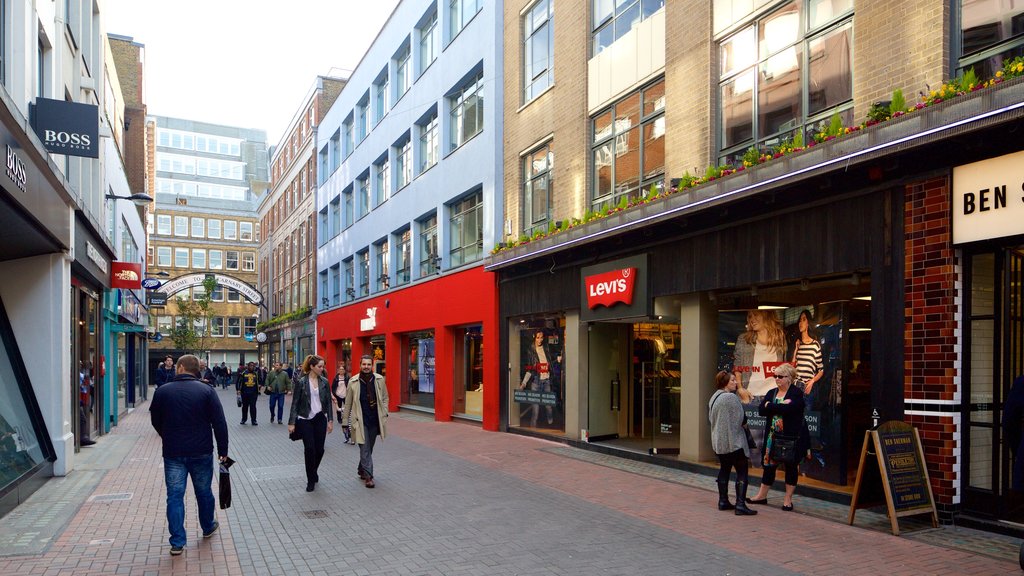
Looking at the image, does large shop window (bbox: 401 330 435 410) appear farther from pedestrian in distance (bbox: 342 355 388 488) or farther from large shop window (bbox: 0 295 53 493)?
large shop window (bbox: 0 295 53 493)

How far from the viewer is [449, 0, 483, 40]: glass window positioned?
20734 mm

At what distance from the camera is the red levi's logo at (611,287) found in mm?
12961

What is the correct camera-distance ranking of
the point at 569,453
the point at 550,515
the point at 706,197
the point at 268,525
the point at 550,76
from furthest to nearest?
the point at 550,76
the point at 569,453
the point at 706,197
the point at 550,515
the point at 268,525

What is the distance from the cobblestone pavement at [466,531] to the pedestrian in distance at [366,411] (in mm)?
389

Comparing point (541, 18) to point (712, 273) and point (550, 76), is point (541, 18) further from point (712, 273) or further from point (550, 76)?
point (712, 273)

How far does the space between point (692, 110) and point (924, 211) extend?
15.8ft

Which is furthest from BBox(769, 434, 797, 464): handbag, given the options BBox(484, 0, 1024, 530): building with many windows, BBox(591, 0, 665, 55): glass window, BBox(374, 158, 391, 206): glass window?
BBox(374, 158, 391, 206): glass window

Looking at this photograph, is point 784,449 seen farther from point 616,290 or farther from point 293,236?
point 293,236

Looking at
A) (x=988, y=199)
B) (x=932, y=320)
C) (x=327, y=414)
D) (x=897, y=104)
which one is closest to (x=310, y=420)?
(x=327, y=414)

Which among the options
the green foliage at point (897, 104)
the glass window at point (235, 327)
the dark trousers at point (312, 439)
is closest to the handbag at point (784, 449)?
the green foliage at point (897, 104)

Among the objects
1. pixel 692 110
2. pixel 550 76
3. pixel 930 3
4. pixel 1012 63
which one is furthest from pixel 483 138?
pixel 1012 63

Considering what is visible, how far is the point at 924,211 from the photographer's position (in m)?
7.99

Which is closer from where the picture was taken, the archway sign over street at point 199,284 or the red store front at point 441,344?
the red store front at point 441,344

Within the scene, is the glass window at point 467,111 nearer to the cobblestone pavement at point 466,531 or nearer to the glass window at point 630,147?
the glass window at point 630,147
